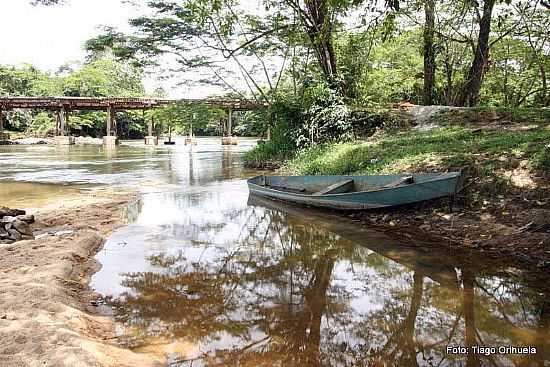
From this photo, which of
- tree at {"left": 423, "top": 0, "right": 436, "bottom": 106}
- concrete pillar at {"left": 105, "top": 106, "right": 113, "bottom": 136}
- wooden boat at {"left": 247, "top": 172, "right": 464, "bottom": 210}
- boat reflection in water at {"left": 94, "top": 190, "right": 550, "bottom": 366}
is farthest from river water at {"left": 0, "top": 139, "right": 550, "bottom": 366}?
concrete pillar at {"left": 105, "top": 106, "right": 113, "bottom": 136}

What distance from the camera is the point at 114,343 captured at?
11.0ft

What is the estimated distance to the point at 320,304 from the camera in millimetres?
4180

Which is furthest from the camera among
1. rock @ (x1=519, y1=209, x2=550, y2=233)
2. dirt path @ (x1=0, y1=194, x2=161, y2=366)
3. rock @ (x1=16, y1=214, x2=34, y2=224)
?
rock @ (x1=16, y1=214, x2=34, y2=224)

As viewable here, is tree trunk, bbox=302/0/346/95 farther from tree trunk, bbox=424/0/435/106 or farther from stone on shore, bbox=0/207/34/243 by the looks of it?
stone on shore, bbox=0/207/34/243

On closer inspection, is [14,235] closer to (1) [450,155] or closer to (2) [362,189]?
(2) [362,189]

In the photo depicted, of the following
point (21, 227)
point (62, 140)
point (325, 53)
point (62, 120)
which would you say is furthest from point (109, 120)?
point (21, 227)

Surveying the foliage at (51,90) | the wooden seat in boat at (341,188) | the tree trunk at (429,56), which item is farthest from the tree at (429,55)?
the foliage at (51,90)

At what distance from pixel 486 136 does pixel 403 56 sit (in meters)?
11.6

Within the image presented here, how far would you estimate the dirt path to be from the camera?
293 cm

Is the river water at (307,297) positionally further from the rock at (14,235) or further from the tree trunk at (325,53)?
Result: the tree trunk at (325,53)

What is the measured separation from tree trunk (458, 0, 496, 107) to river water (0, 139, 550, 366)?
9.43 meters

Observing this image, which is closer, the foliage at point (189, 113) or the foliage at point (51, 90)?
the foliage at point (189, 113)

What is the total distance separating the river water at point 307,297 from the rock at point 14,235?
4.31 ft

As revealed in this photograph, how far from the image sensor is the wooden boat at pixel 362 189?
6.66m
